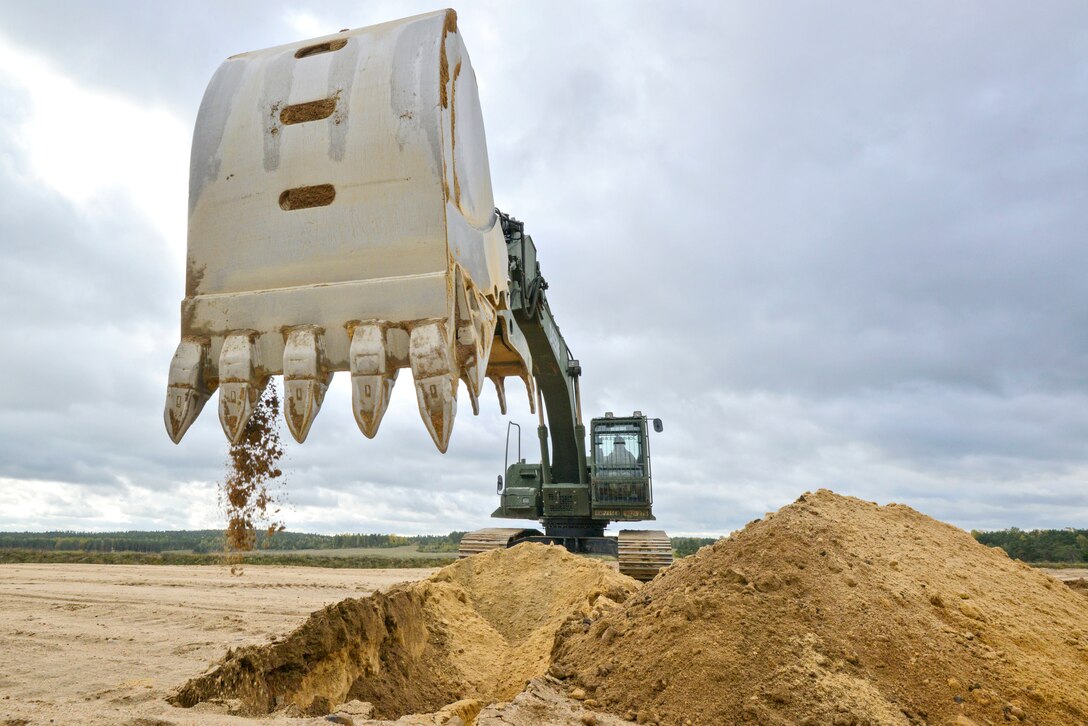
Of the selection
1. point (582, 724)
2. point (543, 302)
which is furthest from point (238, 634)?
point (582, 724)

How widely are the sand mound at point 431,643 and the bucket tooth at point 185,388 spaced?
1436mm

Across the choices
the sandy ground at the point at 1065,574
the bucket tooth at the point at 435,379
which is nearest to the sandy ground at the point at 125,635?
the bucket tooth at the point at 435,379

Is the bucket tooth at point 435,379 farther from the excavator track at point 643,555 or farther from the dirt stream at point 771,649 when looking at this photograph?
the excavator track at point 643,555

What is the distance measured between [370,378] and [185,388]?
1007 millimetres

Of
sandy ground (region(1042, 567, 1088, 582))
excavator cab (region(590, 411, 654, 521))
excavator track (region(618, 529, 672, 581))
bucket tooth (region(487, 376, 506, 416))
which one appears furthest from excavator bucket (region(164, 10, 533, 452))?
excavator cab (region(590, 411, 654, 521))

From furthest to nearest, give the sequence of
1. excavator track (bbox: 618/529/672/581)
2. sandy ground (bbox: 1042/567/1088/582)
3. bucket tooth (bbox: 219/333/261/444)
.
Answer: excavator track (bbox: 618/529/672/581) → sandy ground (bbox: 1042/567/1088/582) → bucket tooth (bbox: 219/333/261/444)

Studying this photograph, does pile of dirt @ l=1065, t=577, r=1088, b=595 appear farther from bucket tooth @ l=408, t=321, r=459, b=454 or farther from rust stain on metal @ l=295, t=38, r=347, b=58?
rust stain on metal @ l=295, t=38, r=347, b=58

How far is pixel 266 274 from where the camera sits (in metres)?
3.37

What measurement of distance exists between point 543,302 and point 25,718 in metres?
5.18

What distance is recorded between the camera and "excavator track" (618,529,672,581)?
28.0ft

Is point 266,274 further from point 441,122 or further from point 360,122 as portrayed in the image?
point 441,122

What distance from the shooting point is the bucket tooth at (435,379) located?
286 centimetres

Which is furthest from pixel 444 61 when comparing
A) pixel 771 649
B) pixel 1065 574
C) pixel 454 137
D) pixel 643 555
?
pixel 1065 574

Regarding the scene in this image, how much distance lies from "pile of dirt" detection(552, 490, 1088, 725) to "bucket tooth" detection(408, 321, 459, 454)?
1493 mm
